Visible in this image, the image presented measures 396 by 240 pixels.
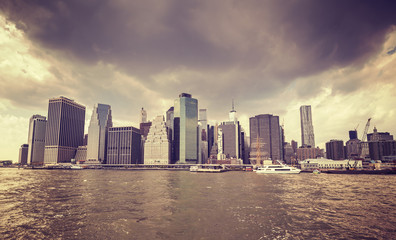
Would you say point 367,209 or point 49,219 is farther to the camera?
point 367,209

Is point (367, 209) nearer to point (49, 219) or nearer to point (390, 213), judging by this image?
point (390, 213)

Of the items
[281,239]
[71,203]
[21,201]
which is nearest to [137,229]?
[281,239]

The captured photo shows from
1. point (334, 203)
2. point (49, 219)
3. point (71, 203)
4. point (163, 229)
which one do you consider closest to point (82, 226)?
point (49, 219)

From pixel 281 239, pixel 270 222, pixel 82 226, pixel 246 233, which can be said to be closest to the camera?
pixel 281 239

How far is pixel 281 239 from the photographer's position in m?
33.1

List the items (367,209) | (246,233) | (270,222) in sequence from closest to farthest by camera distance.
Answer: (246,233)
(270,222)
(367,209)

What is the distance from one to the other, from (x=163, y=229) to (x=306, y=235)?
70.5 ft

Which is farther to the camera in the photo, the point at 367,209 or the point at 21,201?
the point at 21,201

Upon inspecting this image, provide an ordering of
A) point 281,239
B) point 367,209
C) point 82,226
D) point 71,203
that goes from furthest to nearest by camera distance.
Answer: point 71,203 → point 367,209 → point 82,226 → point 281,239

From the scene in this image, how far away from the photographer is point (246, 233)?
117 feet

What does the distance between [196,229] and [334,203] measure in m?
41.4

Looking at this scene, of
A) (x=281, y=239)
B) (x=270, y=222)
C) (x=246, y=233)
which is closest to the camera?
(x=281, y=239)

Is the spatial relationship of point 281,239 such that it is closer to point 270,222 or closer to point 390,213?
point 270,222

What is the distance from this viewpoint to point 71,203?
189ft
